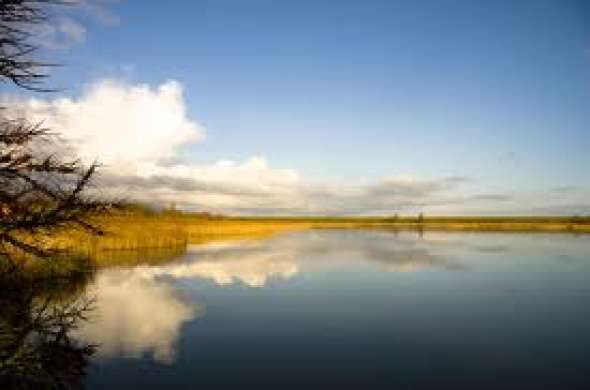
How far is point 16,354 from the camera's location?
23.0 feet

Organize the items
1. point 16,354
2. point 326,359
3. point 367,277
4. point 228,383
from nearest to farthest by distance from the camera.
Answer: point 16,354 < point 228,383 < point 326,359 < point 367,277

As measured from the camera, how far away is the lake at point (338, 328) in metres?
12.7

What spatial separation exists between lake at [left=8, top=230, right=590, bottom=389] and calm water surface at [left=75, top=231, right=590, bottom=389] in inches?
1.7

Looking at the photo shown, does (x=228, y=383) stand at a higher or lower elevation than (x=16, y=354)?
Answer: lower

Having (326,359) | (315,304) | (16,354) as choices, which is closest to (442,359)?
(326,359)

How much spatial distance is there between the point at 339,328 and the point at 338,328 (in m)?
0.03

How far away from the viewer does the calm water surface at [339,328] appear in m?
12.7

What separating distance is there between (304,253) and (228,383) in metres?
31.5

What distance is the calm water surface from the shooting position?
41.8ft

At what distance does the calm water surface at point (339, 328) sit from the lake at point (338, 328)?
0.04 meters

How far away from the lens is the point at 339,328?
17469 mm

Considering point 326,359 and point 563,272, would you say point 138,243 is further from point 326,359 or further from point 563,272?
point 326,359

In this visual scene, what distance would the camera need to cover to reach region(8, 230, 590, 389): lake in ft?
41.8

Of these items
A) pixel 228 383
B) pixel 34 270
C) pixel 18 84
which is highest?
pixel 18 84
